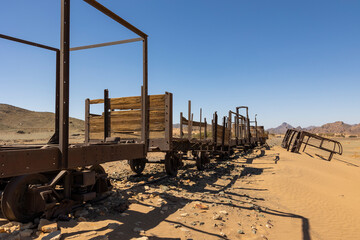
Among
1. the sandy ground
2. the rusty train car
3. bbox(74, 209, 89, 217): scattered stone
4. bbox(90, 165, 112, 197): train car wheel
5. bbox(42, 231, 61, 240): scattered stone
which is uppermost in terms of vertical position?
the rusty train car

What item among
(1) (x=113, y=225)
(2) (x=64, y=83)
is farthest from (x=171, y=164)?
(2) (x=64, y=83)

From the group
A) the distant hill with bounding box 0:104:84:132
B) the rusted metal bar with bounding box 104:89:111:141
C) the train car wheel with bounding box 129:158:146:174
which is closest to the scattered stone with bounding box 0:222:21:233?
the rusted metal bar with bounding box 104:89:111:141

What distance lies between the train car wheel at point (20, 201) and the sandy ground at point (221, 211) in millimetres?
376

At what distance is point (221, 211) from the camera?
17.9ft

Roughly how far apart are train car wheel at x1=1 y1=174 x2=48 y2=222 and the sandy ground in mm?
376

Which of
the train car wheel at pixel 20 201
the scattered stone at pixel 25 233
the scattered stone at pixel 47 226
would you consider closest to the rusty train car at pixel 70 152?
the train car wheel at pixel 20 201

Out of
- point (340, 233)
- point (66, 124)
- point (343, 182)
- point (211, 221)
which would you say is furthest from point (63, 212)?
point (343, 182)

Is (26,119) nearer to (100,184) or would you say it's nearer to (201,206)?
(100,184)

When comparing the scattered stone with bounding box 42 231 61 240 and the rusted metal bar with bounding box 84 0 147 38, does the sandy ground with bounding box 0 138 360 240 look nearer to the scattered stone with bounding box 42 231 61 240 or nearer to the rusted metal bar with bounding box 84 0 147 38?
the scattered stone with bounding box 42 231 61 240

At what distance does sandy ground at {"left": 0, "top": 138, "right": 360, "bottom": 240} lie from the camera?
4211mm

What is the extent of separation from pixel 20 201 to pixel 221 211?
12.2 feet

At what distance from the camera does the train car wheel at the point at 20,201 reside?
3697 millimetres

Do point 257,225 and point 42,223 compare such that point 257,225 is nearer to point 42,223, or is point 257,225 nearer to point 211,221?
point 211,221

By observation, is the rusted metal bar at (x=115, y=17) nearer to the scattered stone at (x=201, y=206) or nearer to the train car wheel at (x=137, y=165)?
the scattered stone at (x=201, y=206)
